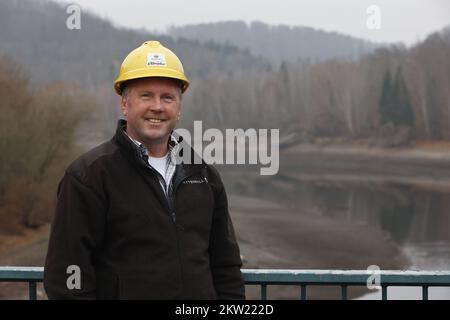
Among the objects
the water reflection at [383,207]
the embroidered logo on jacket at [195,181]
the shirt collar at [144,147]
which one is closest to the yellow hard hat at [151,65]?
the shirt collar at [144,147]

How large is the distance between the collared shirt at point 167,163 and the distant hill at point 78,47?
360 feet

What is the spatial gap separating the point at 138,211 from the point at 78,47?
13520 cm

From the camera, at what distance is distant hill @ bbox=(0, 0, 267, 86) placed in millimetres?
117000

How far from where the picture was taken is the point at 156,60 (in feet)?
7.93

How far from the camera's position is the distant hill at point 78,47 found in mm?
117000

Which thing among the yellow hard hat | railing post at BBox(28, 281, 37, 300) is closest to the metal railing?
railing post at BBox(28, 281, 37, 300)

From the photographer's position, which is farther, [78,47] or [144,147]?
[78,47]

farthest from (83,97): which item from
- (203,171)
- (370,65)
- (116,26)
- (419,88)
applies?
(116,26)

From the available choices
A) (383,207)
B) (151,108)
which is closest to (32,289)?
(151,108)

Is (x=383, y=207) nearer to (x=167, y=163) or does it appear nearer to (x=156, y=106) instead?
(x=167, y=163)

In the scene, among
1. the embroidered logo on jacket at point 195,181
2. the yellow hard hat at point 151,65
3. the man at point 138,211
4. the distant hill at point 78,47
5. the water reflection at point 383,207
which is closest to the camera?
the man at point 138,211

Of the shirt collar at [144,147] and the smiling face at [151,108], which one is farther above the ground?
the smiling face at [151,108]

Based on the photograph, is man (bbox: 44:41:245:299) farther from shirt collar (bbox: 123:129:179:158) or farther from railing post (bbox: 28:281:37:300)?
railing post (bbox: 28:281:37:300)

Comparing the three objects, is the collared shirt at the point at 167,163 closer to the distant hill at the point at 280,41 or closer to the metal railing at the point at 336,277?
the metal railing at the point at 336,277
